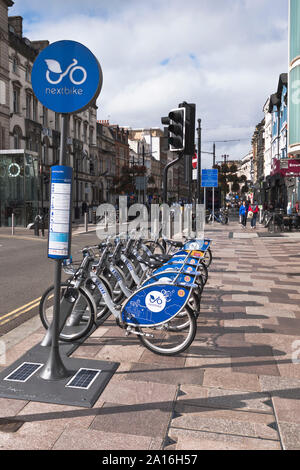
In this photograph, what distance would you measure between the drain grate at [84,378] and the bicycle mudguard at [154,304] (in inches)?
28.5

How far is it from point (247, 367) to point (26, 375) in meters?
2.21

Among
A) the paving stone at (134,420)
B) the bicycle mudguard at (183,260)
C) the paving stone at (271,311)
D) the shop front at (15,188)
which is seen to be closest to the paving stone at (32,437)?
the paving stone at (134,420)

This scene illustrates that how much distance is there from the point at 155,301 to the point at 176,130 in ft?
13.1

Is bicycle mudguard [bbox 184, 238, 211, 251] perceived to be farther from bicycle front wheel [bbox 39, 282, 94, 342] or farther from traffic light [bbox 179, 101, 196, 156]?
bicycle front wheel [bbox 39, 282, 94, 342]

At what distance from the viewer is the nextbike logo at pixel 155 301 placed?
4.58 metres

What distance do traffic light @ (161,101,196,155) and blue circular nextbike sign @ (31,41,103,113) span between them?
3845 millimetres

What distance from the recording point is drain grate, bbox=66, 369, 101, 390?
3.88 m

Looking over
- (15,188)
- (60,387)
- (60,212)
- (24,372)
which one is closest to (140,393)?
(60,387)

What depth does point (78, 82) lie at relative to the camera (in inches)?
151

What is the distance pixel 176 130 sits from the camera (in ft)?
25.0

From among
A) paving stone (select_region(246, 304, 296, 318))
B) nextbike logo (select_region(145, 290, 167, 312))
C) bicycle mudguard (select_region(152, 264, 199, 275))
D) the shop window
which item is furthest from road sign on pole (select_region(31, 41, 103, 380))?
the shop window

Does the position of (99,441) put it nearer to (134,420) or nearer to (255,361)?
(134,420)
